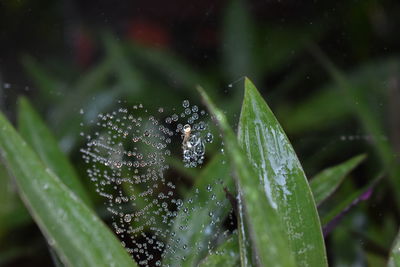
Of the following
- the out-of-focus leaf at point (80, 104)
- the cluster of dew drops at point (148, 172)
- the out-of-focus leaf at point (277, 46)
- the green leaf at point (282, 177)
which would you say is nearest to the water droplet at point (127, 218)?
the cluster of dew drops at point (148, 172)

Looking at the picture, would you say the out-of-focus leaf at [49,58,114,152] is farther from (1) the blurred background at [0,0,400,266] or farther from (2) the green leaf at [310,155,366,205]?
(2) the green leaf at [310,155,366,205]

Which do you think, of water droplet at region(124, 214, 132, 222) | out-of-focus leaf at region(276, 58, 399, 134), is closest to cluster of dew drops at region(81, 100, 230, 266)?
water droplet at region(124, 214, 132, 222)

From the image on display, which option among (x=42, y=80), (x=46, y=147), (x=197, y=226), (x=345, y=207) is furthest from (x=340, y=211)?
(x=42, y=80)

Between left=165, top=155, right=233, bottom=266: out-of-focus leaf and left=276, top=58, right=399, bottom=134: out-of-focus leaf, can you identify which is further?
left=276, top=58, right=399, bottom=134: out-of-focus leaf

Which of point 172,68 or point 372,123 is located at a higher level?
point 172,68

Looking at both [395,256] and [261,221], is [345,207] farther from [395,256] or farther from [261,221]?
[261,221]

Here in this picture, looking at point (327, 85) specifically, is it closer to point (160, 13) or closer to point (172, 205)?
point (160, 13)

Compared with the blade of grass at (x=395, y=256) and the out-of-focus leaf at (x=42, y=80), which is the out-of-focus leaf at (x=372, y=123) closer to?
the blade of grass at (x=395, y=256)

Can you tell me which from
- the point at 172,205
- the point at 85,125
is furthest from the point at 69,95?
the point at 172,205
